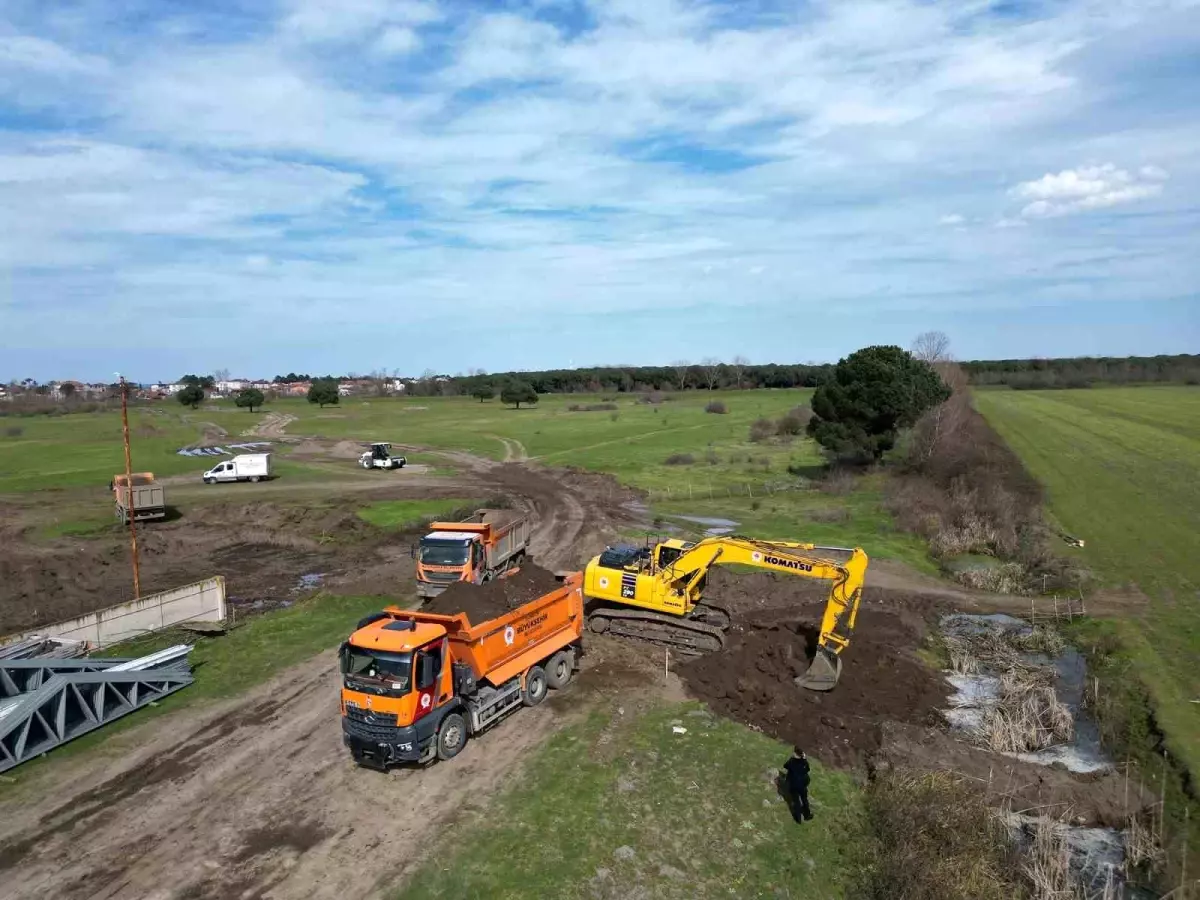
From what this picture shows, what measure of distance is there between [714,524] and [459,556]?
19664 mm

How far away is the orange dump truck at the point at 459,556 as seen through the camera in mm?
24359

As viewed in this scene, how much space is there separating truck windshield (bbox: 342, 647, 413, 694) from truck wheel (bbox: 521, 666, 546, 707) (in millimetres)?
4222

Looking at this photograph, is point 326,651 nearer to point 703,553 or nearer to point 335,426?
point 703,553

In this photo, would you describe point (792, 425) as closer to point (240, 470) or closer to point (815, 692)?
point (240, 470)

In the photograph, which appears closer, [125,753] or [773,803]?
[773,803]

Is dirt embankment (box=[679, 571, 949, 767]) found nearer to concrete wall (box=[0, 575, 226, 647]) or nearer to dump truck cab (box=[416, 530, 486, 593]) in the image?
dump truck cab (box=[416, 530, 486, 593])

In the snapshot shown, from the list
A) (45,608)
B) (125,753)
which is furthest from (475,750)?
(45,608)

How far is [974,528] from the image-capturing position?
3550cm

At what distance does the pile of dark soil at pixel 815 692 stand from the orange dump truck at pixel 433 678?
4.74m

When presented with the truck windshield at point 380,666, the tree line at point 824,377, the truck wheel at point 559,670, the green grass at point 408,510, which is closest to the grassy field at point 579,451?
the green grass at point 408,510

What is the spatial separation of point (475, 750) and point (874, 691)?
986 centimetres

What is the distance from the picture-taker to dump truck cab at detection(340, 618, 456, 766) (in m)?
14.8

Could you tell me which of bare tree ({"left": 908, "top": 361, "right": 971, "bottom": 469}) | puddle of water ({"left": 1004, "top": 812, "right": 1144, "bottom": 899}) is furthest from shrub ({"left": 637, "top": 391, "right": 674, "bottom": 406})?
puddle of water ({"left": 1004, "top": 812, "right": 1144, "bottom": 899})

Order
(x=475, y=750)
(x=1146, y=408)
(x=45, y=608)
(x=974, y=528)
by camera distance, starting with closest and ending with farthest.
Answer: (x=475, y=750)
(x=45, y=608)
(x=974, y=528)
(x=1146, y=408)
